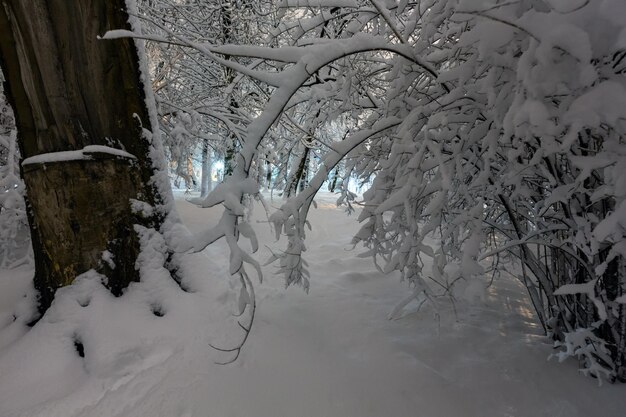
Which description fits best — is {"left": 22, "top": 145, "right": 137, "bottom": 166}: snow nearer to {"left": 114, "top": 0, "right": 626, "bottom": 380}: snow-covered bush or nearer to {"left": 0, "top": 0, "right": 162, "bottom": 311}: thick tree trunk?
{"left": 0, "top": 0, "right": 162, "bottom": 311}: thick tree trunk

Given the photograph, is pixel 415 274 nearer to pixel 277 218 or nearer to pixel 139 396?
pixel 277 218

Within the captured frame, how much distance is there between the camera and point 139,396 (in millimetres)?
1430

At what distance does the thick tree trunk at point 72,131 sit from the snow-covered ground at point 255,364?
0.67ft

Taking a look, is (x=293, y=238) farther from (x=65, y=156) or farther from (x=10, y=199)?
(x=10, y=199)

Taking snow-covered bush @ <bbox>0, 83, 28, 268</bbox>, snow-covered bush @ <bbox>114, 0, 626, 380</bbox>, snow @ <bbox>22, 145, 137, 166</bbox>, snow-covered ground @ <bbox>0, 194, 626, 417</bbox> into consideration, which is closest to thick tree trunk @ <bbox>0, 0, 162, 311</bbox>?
snow @ <bbox>22, 145, 137, 166</bbox>

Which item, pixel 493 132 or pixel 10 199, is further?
pixel 10 199

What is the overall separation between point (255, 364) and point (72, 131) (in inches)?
63.2

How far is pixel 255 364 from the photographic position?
174cm

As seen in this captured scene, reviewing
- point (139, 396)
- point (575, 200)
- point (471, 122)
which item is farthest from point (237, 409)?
point (575, 200)

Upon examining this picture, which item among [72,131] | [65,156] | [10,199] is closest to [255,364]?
[65,156]

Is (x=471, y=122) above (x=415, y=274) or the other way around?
above

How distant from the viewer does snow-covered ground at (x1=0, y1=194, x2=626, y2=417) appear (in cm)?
144

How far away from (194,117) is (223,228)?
3006mm

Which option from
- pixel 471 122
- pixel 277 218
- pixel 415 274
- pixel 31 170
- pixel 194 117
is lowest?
pixel 415 274
